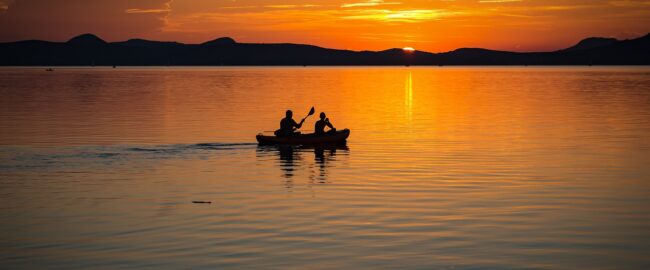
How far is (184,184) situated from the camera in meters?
24.8

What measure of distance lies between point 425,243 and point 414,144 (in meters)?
20.7

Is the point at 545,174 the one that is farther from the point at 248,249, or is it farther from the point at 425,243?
the point at 248,249

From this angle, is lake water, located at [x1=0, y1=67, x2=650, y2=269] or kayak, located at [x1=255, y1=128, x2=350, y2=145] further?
kayak, located at [x1=255, y1=128, x2=350, y2=145]

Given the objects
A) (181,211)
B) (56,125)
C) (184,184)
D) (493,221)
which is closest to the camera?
(493,221)

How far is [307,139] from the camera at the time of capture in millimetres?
36688

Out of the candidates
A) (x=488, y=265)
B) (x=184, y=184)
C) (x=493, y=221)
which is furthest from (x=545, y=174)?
(x=488, y=265)

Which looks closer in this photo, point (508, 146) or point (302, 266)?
point (302, 266)

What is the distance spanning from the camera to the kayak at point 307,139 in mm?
36188

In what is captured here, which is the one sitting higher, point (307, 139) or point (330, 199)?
point (307, 139)

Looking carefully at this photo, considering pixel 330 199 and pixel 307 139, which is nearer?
pixel 330 199

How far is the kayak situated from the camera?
36.2 meters

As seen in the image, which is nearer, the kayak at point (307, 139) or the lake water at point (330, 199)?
the lake water at point (330, 199)

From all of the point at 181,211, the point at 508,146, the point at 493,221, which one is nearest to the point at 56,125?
the point at 508,146

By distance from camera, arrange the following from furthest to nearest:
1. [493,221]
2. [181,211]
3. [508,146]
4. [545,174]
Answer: [508,146], [545,174], [181,211], [493,221]
